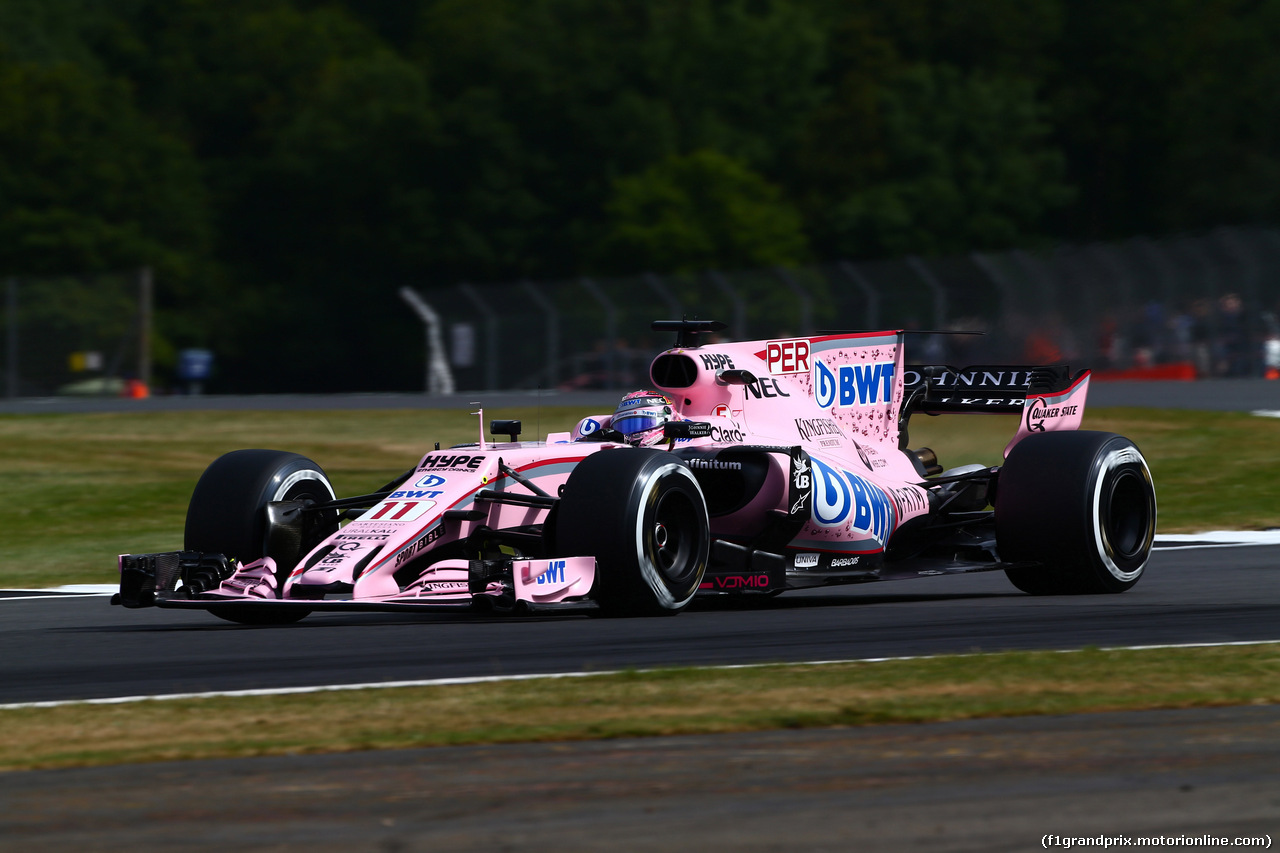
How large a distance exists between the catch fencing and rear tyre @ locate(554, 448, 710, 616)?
2170cm

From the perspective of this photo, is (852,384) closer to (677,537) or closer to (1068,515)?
(1068,515)

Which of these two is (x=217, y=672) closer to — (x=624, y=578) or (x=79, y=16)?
(x=624, y=578)

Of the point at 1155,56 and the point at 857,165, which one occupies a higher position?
the point at 1155,56

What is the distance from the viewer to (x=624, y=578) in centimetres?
1055

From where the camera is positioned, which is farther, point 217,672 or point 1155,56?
point 1155,56

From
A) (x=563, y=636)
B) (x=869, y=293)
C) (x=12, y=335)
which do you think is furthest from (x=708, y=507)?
(x=12, y=335)

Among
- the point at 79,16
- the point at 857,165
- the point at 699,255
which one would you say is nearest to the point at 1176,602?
the point at 699,255

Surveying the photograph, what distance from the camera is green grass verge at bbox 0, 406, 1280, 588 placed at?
618 inches

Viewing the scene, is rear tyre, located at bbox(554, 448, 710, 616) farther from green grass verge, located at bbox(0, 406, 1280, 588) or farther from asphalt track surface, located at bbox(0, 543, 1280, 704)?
green grass verge, located at bbox(0, 406, 1280, 588)

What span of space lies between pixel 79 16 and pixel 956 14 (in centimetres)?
3140

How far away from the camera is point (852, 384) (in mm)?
13172

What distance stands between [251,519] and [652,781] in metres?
5.45

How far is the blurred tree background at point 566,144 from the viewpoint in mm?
60906

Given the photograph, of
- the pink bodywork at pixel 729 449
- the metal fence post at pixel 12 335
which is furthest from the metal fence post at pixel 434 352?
the pink bodywork at pixel 729 449
